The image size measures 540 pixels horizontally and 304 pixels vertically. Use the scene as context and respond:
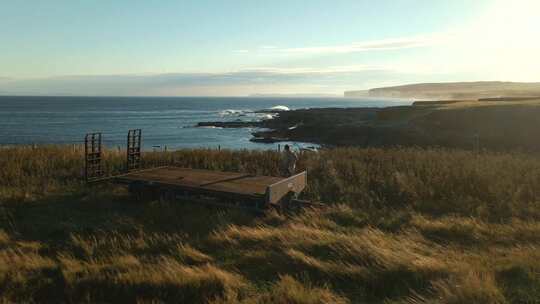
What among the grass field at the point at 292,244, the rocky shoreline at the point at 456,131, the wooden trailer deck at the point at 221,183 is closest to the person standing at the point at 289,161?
the grass field at the point at 292,244

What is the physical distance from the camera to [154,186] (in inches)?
385

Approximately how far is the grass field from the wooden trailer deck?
423 mm

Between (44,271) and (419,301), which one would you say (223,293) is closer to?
(419,301)

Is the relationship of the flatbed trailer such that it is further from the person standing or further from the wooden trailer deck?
the person standing

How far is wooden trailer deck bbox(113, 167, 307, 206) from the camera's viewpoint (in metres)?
8.49

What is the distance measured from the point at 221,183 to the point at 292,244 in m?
3.50

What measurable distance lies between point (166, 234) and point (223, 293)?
2.76 meters

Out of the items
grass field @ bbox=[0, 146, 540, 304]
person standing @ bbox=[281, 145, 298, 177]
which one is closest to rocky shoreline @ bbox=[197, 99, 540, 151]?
grass field @ bbox=[0, 146, 540, 304]

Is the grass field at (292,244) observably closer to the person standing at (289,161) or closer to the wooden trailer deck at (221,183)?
the wooden trailer deck at (221,183)

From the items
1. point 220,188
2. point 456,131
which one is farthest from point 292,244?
point 456,131

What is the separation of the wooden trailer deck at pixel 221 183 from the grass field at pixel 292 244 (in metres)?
0.42

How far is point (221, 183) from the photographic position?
9625mm

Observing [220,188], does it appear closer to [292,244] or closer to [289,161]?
[292,244]

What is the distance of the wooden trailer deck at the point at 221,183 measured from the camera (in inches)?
334
